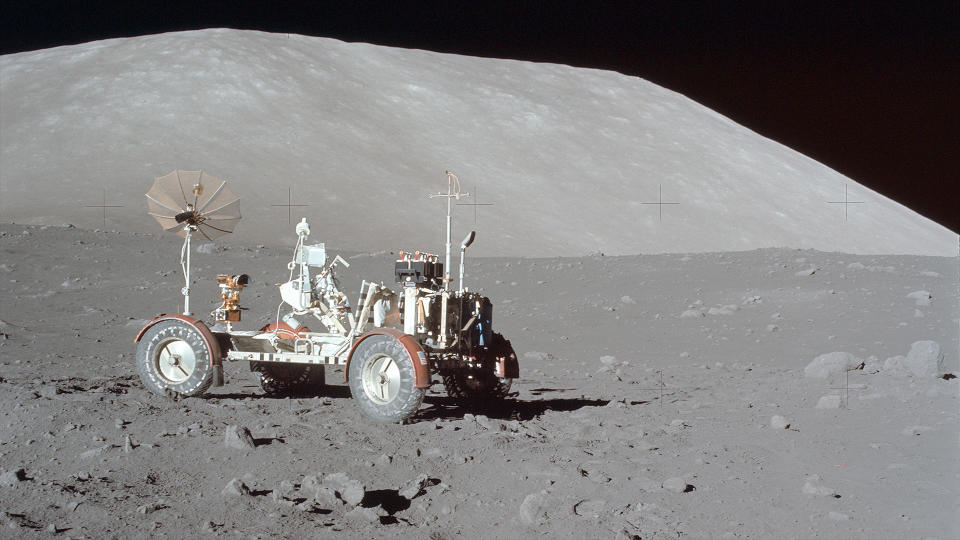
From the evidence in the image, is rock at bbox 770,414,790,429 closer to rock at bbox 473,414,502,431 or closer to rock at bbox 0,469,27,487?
rock at bbox 473,414,502,431

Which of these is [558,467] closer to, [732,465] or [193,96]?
[732,465]

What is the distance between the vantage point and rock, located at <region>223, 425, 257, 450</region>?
6.49m

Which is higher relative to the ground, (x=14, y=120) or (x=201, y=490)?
(x=14, y=120)

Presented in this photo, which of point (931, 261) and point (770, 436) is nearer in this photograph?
point (770, 436)

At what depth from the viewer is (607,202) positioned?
44.7 meters

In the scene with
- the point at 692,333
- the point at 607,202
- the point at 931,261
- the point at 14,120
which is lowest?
the point at 692,333

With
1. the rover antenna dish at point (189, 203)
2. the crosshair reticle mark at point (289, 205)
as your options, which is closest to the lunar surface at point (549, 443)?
the rover antenna dish at point (189, 203)

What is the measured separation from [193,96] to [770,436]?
140ft

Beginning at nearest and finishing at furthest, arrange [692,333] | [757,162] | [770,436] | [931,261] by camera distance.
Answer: [770,436] < [692,333] < [931,261] < [757,162]

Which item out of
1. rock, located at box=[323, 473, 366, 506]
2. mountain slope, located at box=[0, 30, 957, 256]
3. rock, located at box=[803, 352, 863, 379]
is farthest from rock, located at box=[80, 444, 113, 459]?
mountain slope, located at box=[0, 30, 957, 256]

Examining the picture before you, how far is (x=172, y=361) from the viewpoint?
27.7 ft

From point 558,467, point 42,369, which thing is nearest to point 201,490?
point 558,467

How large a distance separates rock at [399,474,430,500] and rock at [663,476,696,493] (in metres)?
1.52

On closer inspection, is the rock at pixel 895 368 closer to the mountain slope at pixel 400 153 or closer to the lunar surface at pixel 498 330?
the lunar surface at pixel 498 330
